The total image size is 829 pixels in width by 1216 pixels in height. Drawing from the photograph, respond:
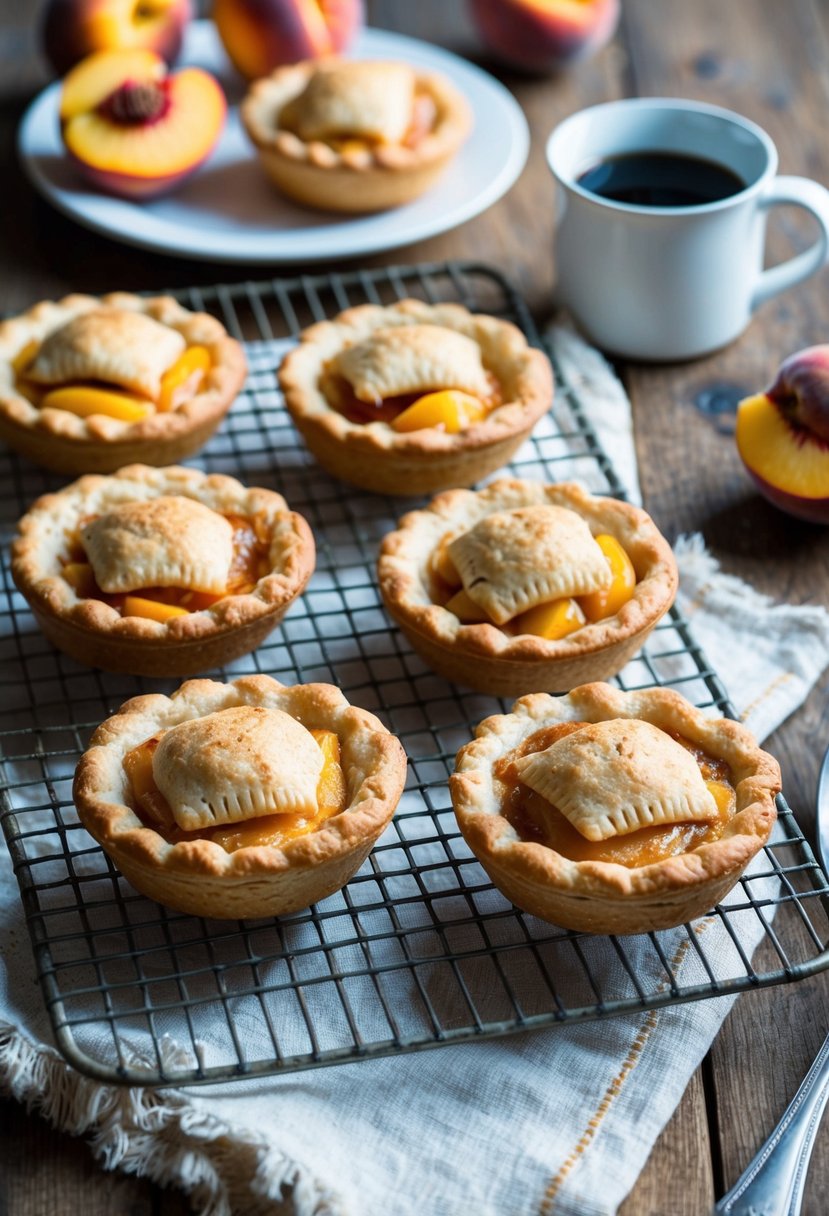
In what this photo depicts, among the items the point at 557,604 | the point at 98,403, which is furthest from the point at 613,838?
the point at 98,403

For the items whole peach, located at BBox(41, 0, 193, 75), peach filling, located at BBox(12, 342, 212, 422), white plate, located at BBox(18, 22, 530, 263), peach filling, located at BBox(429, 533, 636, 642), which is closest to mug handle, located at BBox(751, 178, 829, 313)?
white plate, located at BBox(18, 22, 530, 263)

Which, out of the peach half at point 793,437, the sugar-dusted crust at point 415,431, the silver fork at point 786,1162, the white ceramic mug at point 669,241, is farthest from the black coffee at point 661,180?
the silver fork at point 786,1162

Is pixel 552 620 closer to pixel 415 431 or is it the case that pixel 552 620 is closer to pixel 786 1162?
pixel 415 431

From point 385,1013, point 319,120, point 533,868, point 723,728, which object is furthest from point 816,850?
point 319,120

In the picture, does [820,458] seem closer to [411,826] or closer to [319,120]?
[411,826]

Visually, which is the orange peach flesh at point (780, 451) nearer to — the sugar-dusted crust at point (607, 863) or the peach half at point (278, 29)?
the sugar-dusted crust at point (607, 863)

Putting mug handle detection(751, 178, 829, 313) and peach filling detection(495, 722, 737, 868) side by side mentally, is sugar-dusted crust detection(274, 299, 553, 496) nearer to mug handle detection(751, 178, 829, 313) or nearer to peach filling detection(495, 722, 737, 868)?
mug handle detection(751, 178, 829, 313)
